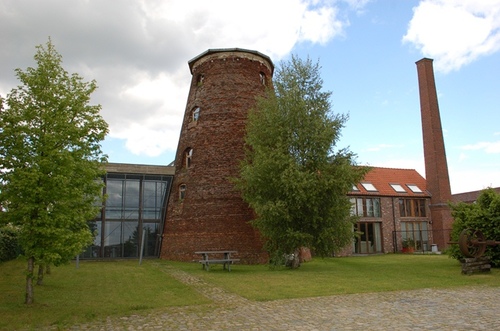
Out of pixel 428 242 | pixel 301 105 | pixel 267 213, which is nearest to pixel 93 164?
pixel 267 213

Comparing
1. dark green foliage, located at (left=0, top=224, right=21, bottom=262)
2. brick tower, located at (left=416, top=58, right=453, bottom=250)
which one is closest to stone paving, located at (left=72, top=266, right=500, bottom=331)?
dark green foliage, located at (left=0, top=224, right=21, bottom=262)

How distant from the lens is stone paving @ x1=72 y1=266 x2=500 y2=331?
686 cm

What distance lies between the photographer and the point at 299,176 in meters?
15.8

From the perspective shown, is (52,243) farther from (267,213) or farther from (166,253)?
(166,253)

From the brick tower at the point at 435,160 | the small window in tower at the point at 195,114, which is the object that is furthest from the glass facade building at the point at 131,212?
the brick tower at the point at 435,160

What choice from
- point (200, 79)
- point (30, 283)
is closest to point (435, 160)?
point (200, 79)

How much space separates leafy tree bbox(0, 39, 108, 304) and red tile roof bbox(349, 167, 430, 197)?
25.4 meters

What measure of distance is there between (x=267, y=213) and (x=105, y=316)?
8.98m

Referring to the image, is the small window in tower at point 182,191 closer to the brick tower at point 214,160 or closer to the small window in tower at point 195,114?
the brick tower at point 214,160

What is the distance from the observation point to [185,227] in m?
20.7

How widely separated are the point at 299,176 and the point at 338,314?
27.6ft

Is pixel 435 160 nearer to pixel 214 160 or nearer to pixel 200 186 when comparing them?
pixel 214 160

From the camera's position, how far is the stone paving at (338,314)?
22.5 ft

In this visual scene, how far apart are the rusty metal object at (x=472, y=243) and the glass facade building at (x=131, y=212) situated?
16.0m
